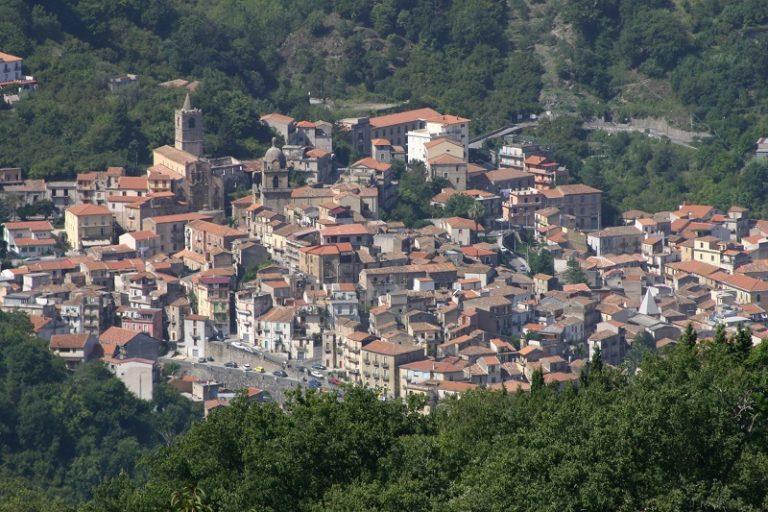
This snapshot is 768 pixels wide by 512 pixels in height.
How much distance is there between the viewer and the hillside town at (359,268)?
4544 cm

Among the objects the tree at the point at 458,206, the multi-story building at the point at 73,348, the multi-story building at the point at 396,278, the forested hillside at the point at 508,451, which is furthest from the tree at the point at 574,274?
the forested hillside at the point at 508,451

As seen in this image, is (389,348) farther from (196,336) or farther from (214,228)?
(214,228)

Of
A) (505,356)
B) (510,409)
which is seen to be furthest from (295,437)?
(505,356)

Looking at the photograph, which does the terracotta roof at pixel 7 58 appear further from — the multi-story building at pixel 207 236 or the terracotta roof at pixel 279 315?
the terracotta roof at pixel 279 315

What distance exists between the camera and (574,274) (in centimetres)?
5028

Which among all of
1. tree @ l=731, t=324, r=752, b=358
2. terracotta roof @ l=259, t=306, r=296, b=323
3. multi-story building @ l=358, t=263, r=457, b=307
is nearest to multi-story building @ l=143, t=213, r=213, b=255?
terracotta roof @ l=259, t=306, r=296, b=323

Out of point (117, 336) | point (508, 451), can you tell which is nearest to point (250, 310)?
point (117, 336)

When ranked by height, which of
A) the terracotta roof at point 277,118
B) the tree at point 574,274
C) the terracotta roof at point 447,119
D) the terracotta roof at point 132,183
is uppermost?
the terracotta roof at point 277,118

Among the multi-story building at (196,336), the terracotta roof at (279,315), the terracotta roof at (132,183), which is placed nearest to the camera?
the terracotta roof at (279,315)

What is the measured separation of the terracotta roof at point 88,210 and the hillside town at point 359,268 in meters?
0.06

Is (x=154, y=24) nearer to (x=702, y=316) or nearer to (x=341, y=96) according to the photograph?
(x=341, y=96)

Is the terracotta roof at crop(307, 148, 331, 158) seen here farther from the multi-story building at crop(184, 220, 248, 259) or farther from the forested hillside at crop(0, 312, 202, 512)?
the forested hillside at crop(0, 312, 202, 512)

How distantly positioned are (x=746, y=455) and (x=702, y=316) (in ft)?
84.6

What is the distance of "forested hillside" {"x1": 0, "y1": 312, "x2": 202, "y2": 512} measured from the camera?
42.3m
